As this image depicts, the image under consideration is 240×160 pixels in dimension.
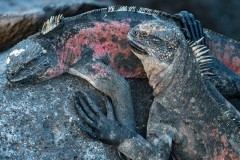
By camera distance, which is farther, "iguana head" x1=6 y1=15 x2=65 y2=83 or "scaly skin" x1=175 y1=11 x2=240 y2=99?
"scaly skin" x1=175 y1=11 x2=240 y2=99

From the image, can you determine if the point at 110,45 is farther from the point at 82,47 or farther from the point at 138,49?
the point at 138,49

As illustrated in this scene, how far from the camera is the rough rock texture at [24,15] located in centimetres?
569

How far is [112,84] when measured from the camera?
158 inches

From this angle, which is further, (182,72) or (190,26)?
(190,26)

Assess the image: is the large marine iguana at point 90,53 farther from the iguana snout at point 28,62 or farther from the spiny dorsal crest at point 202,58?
the spiny dorsal crest at point 202,58

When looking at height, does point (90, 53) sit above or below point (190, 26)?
below

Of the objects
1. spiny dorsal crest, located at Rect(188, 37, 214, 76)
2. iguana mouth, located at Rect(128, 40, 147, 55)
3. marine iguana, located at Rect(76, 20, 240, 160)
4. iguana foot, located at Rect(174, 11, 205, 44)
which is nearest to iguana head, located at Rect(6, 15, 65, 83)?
marine iguana, located at Rect(76, 20, 240, 160)

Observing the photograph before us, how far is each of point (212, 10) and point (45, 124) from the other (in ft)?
16.4

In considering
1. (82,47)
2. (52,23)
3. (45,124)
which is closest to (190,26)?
(82,47)

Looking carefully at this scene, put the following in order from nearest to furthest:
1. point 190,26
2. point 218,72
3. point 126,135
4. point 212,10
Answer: point 126,135 < point 218,72 < point 190,26 < point 212,10

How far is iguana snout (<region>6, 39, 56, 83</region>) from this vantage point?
12.8 ft

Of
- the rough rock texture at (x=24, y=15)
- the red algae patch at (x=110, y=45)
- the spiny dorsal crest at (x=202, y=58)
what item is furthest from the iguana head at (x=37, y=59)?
the rough rock texture at (x=24, y=15)

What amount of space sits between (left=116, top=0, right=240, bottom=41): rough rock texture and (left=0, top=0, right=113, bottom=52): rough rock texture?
2063mm

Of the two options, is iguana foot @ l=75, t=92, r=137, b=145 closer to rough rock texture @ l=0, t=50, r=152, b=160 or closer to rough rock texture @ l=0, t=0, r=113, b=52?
rough rock texture @ l=0, t=50, r=152, b=160
